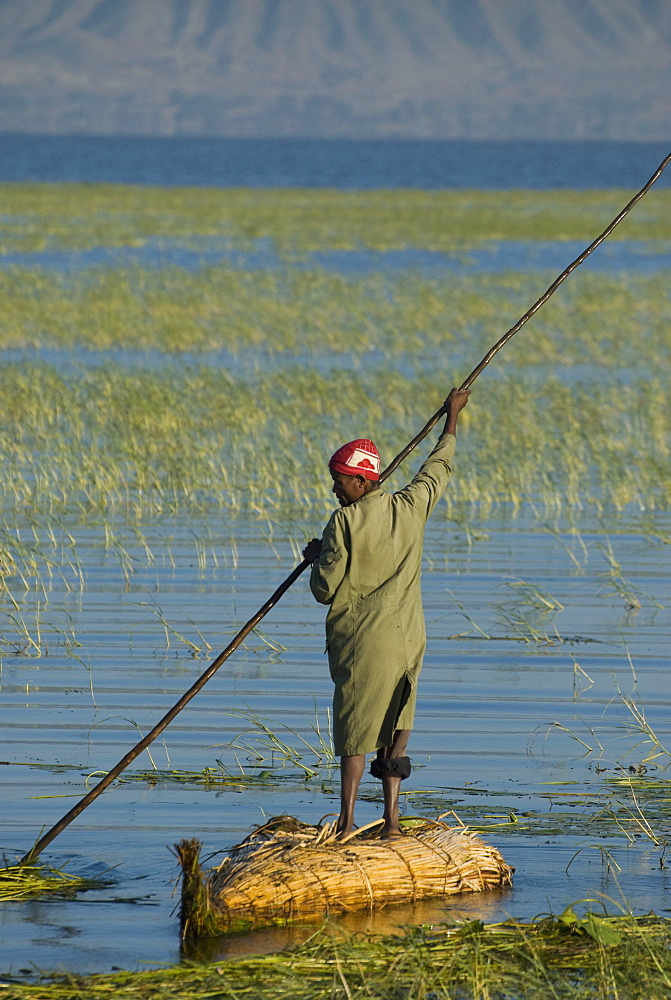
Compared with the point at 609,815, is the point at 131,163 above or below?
below

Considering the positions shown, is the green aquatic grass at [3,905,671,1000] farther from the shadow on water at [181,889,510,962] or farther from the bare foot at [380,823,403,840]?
the bare foot at [380,823,403,840]

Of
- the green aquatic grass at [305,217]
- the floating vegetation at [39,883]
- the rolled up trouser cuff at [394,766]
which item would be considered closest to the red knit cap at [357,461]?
the rolled up trouser cuff at [394,766]

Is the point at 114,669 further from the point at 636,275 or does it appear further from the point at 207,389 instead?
the point at 636,275

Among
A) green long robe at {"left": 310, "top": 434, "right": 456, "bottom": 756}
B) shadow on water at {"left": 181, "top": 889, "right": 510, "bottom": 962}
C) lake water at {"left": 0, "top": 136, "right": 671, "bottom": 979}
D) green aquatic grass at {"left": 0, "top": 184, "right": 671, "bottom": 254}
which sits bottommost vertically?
green aquatic grass at {"left": 0, "top": 184, "right": 671, "bottom": 254}

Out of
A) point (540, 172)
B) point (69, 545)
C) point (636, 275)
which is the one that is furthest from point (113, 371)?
point (540, 172)

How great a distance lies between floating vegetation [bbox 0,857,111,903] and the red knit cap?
1631 mm

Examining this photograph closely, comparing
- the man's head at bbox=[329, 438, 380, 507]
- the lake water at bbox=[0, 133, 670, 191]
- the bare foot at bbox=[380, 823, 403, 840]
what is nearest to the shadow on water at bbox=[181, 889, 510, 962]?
the bare foot at bbox=[380, 823, 403, 840]

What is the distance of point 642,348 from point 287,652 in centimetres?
1420

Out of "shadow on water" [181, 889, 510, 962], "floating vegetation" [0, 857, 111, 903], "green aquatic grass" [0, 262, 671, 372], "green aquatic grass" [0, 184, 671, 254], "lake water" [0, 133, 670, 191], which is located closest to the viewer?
"shadow on water" [181, 889, 510, 962]

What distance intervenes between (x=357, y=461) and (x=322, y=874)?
53.4 inches

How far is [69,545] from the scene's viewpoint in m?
11.3

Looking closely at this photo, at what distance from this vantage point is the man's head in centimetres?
569

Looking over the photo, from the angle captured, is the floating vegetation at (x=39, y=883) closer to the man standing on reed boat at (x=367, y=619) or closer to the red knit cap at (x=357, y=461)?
the man standing on reed boat at (x=367, y=619)

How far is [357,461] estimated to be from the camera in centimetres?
569
